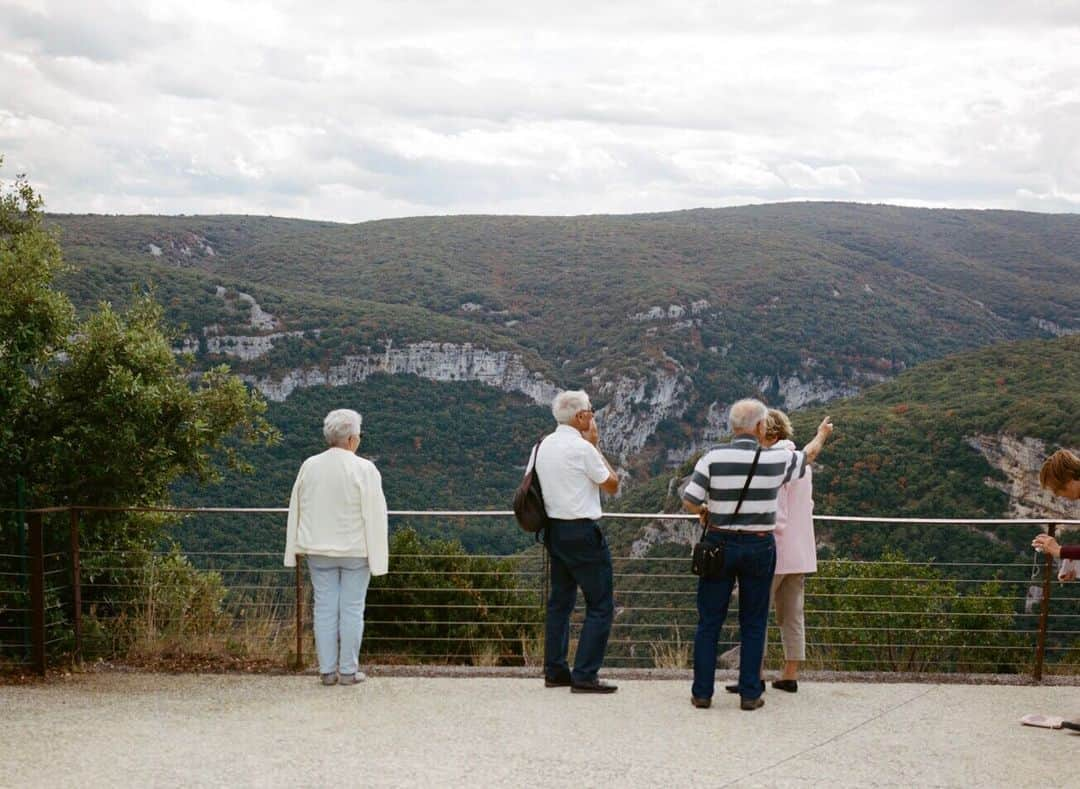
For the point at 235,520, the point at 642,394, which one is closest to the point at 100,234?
the point at 642,394

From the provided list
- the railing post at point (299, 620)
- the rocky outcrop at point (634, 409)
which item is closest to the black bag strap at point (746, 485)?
the railing post at point (299, 620)

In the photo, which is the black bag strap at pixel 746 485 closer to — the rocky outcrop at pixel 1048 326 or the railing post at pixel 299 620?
the railing post at pixel 299 620

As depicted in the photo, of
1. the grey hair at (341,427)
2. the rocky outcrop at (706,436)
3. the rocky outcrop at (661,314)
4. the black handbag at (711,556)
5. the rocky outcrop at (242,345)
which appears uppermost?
the rocky outcrop at (661,314)

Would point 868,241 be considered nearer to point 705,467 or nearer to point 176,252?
point 176,252

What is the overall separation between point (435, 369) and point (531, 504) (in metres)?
65.6

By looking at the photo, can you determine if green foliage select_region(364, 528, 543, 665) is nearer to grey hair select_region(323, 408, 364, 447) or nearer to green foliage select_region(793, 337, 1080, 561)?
grey hair select_region(323, 408, 364, 447)

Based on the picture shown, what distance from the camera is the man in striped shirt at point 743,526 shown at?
5328 mm

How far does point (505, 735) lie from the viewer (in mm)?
5031

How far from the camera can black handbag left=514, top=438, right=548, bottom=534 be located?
18.5 ft

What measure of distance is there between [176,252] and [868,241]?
253 feet

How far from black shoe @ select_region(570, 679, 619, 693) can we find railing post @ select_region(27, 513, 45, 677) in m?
2.90

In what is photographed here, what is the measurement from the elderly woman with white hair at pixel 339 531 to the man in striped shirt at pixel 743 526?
5.40 feet

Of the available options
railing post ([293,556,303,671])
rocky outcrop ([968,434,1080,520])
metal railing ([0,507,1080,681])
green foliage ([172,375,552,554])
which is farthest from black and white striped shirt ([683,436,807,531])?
green foliage ([172,375,552,554])

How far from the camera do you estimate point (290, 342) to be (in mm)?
69188
